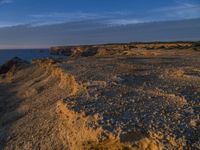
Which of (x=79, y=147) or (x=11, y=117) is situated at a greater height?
(x=79, y=147)

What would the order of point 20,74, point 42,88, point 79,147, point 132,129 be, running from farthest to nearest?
point 20,74 < point 42,88 < point 79,147 < point 132,129

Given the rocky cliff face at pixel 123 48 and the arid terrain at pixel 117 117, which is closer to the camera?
the arid terrain at pixel 117 117

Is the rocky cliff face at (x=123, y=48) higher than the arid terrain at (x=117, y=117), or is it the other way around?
the arid terrain at (x=117, y=117)

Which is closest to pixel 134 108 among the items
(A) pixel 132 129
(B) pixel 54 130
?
(A) pixel 132 129

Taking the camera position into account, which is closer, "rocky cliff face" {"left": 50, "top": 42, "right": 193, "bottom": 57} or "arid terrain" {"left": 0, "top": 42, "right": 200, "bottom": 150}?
"arid terrain" {"left": 0, "top": 42, "right": 200, "bottom": 150}

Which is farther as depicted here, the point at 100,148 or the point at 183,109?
the point at 183,109

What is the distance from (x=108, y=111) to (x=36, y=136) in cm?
350

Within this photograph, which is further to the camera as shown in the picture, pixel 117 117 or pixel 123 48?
pixel 123 48

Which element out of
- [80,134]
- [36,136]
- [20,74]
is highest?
[80,134]

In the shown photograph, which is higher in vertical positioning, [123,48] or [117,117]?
[117,117]

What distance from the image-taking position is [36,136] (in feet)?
47.6

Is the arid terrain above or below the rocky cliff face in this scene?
above

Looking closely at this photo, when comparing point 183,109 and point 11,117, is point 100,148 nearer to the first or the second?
point 183,109

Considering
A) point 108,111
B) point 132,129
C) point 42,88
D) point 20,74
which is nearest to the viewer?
point 132,129
